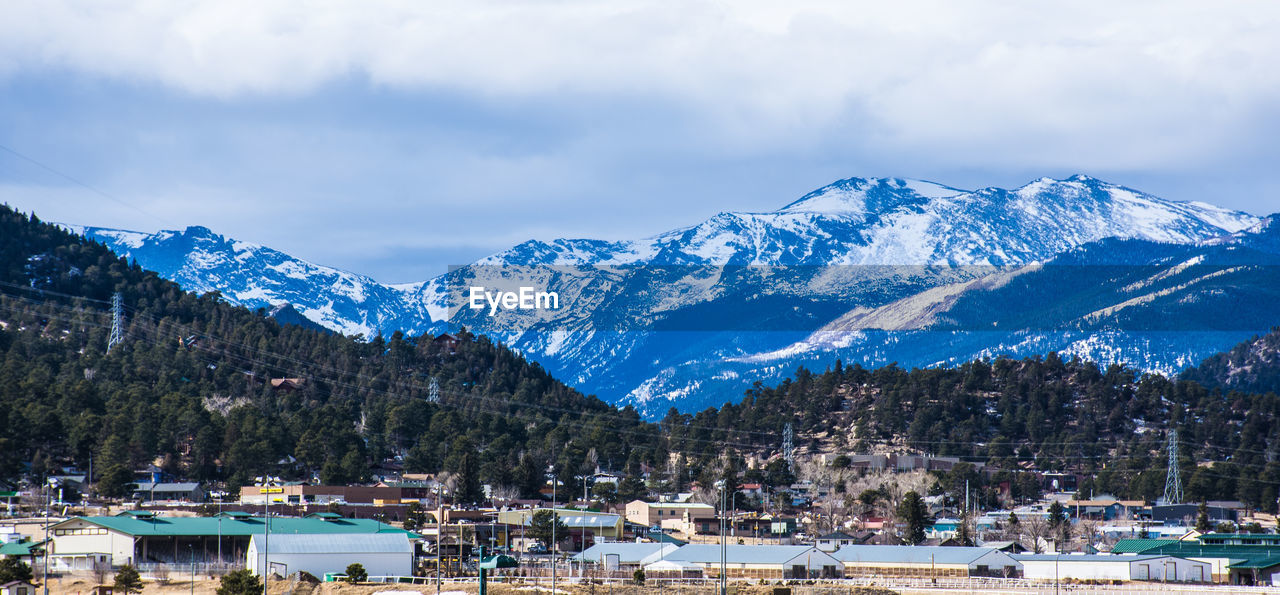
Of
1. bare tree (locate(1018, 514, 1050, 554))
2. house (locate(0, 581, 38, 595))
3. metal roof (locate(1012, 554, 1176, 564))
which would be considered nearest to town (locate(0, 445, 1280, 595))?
house (locate(0, 581, 38, 595))

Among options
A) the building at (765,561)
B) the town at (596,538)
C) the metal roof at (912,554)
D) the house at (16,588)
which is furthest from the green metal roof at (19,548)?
the metal roof at (912,554)

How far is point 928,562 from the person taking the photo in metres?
128

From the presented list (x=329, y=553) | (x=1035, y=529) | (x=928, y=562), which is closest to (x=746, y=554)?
(x=928, y=562)

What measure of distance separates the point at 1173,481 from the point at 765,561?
290 ft

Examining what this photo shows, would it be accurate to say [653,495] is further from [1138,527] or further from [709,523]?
[1138,527]

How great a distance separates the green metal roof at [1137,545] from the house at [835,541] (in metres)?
24.3

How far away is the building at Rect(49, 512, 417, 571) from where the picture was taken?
115188 mm

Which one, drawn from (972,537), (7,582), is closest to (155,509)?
(7,582)

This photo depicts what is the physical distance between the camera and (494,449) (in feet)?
648

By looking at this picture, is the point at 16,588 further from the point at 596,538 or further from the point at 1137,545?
the point at 1137,545

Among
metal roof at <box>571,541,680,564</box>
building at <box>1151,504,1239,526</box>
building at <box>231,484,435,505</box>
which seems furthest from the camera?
building at <box>1151,504,1239,526</box>

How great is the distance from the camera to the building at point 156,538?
378 ft

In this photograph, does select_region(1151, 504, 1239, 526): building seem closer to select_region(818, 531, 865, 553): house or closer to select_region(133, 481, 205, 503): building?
select_region(818, 531, 865, 553): house

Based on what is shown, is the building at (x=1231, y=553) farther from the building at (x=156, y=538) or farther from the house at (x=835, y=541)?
the building at (x=156, y=538)
